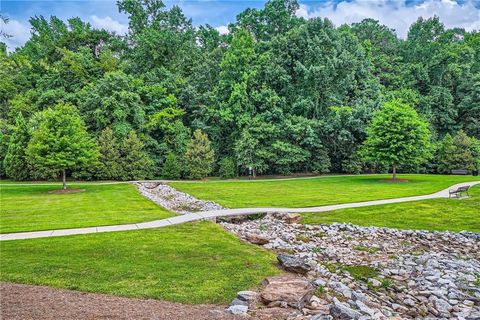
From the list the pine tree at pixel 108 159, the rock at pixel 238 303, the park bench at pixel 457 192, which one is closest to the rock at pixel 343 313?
the rock at pixel 238 303

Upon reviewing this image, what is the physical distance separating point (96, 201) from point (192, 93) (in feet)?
73.4

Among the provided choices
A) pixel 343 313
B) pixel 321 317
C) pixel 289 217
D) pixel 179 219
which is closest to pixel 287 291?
pixel 321 317

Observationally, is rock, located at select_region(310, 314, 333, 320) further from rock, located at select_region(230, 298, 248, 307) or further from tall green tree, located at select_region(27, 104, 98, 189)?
tall green tree, located at select_region(27, 104, 98, 189)

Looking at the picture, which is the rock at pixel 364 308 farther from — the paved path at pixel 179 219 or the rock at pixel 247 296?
the paved path at pixel 179 219

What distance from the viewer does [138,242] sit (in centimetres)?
916

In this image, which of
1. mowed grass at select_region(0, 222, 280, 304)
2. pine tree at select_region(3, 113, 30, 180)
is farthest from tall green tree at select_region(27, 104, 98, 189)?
mowed grass at select_region(0, 222, 280, 304)

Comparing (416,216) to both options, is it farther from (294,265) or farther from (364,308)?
(364,308)

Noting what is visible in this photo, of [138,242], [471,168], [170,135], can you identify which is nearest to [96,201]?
[138,242]

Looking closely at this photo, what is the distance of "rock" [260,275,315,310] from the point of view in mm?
5660

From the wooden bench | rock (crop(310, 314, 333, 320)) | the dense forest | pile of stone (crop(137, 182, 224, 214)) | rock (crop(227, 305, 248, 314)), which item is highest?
the dense forest

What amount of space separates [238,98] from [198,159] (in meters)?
7.74

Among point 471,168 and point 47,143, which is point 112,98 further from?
point 471,168

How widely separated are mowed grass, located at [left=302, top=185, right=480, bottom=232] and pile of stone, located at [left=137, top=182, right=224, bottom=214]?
4.89 metres

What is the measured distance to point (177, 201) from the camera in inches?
733
